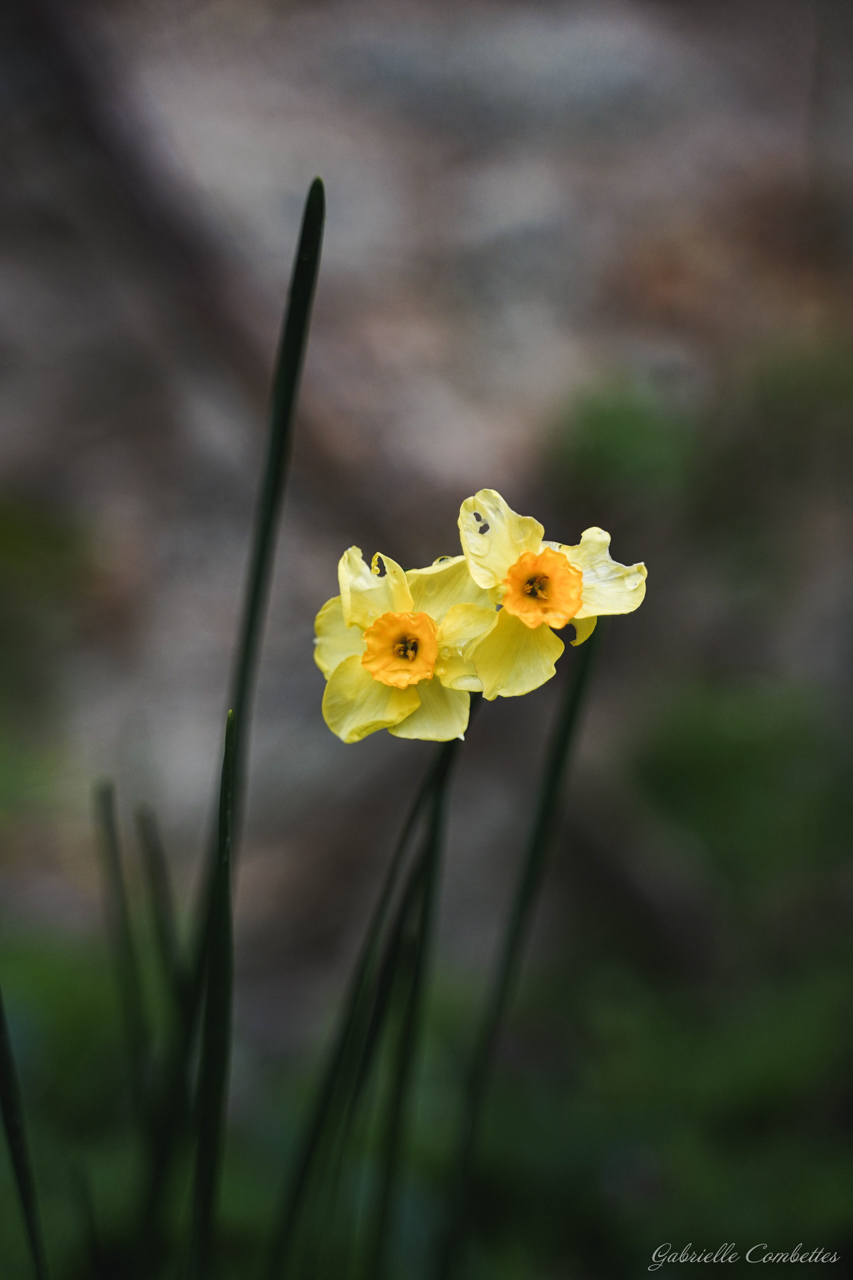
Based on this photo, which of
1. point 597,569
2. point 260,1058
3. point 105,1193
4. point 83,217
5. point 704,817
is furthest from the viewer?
point 83,217

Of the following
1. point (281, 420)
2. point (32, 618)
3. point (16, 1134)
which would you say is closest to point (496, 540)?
point (281, 420)

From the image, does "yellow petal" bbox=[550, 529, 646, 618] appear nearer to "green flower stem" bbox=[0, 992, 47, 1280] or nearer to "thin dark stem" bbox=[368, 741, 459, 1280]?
"thin dark stem" bbox=[368, 741, 459, 1280]

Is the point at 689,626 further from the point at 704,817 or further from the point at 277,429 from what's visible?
the point at 277,429

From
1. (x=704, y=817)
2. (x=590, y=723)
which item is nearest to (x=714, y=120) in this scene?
(x=590, y=723)

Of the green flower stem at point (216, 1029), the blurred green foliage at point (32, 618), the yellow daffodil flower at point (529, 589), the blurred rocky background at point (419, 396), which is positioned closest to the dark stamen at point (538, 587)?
the yellow daffodil flower at point (529, 589)

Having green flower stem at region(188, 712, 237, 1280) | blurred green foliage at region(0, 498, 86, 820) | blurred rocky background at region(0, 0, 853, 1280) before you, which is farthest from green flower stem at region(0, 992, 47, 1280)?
blurred rocky background at region(0, 0, 853, 1280)

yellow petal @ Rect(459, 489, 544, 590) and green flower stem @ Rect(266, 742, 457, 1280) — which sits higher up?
yellow petal @ Rect(459, 489, 544, 590)
